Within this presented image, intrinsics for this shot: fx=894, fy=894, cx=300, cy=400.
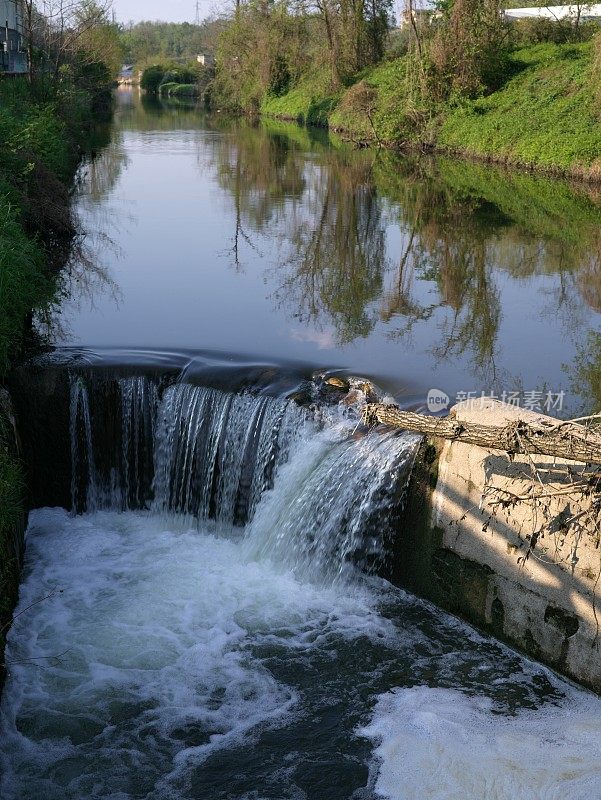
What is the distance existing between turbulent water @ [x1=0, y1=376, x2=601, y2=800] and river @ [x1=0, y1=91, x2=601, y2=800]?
0.06ft

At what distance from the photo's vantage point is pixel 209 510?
790 cm

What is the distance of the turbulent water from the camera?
204 inches

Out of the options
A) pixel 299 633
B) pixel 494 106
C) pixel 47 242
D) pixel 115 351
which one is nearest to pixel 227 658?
pixel 299 633

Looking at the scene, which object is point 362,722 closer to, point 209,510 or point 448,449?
point 448,449

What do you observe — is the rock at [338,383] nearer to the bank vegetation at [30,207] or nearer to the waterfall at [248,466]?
the waterfall at [248,466]

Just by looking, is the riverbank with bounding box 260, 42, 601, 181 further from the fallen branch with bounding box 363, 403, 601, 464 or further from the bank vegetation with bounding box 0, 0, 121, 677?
the fallen branch with bounding box 363, 403, 601, 464

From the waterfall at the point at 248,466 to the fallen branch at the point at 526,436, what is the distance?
49 centimetres

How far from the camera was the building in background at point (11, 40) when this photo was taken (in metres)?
28.9

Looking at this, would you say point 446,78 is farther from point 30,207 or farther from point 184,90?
point 184,90

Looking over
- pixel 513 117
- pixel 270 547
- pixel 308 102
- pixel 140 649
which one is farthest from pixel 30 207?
pixel 308 102

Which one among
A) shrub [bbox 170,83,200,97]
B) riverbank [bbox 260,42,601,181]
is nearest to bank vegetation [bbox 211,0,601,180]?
riverbank [bbox 260,42,601,181]

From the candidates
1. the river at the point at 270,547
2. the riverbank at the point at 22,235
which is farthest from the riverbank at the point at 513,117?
the riverbank at the point at 22,235

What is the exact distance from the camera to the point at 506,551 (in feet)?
20.1

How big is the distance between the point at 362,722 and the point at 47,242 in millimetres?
9925
